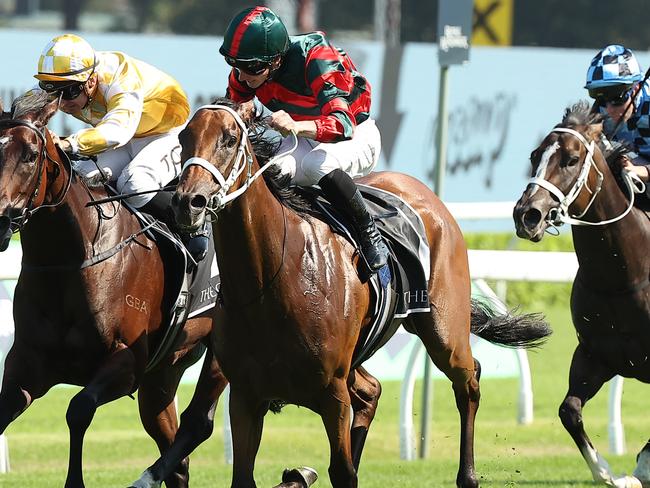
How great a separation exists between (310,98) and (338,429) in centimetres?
131

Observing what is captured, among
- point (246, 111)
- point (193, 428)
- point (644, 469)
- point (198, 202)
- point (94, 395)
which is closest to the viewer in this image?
point (198, 202)

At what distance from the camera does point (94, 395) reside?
484 centimetres

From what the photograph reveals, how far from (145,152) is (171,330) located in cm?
84

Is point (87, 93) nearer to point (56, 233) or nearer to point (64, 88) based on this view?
point (64, 88)

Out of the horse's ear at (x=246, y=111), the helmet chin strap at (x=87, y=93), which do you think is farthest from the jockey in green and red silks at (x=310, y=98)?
the helmet chin strap at (x=87, y=93)

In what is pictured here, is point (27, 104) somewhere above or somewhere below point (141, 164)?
above

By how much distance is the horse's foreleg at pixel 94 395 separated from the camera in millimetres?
4770

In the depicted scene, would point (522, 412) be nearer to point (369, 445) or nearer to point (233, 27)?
point (369, 445)

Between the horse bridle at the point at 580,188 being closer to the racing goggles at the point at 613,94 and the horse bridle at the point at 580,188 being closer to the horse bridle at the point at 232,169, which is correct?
the racing goggles at the point at 613,94

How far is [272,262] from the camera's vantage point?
4641 millimetres

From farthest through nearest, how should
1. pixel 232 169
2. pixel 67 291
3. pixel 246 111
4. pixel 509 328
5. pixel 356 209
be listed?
pixel 509 328, pixel 356 209, pixel 67 291, pixel 246 111, pixel 232 169

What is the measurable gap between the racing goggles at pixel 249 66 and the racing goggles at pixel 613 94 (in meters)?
1.81

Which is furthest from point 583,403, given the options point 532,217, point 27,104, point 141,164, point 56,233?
point 27,104

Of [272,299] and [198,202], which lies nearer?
[198,202]
